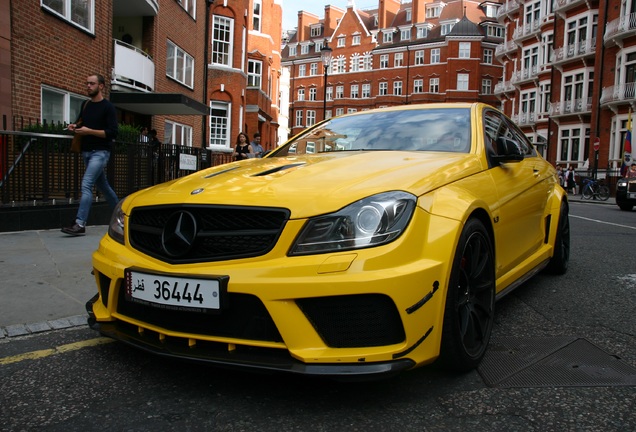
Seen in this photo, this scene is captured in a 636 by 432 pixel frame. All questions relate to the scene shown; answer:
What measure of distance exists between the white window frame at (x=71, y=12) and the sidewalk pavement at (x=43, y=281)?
689 cm

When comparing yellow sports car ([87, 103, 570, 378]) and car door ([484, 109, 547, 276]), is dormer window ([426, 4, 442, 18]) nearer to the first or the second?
car door ([484, 109, 547, 276])

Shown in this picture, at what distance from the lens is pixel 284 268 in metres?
2.25

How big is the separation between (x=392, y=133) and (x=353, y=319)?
1.98 meters

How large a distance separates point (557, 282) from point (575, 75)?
126 feet

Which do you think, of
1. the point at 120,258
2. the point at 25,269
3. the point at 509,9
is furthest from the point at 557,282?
the point at 509,9

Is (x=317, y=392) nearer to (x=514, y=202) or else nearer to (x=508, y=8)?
(x=514, y=202)

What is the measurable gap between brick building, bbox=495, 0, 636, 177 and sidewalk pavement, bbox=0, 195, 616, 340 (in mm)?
26734

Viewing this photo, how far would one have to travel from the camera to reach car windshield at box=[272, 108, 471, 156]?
12.1 feet

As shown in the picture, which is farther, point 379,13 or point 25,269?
point 379,13

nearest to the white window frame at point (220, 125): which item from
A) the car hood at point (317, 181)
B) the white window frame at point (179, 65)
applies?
the white window frame at point (179, 65)

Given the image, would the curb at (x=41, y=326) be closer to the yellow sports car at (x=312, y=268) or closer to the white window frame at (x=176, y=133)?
the yellow sports car at (x=312, y=268)

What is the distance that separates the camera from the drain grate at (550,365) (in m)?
2.70

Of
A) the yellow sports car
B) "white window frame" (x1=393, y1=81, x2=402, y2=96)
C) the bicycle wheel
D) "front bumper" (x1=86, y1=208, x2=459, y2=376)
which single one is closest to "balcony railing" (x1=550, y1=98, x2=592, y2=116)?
the bicycle wheel

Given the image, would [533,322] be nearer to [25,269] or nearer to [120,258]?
[120,258]
